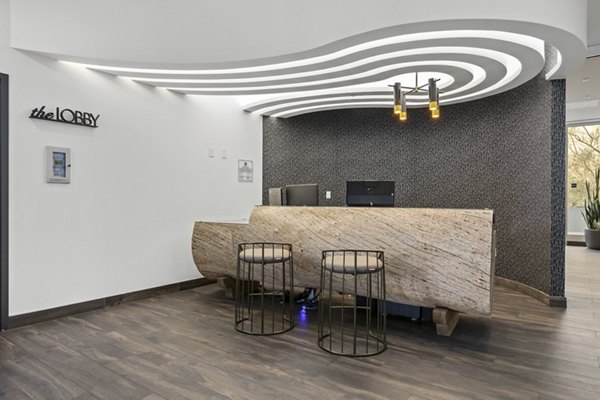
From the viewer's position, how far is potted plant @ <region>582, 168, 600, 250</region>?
811 cm

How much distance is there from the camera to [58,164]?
3.78 m

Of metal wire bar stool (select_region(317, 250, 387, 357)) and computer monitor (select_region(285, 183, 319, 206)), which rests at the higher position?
computer monitor (select_region(285, 183, 319, 206))

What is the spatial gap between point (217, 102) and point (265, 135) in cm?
115

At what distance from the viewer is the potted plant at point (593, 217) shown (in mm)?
8109

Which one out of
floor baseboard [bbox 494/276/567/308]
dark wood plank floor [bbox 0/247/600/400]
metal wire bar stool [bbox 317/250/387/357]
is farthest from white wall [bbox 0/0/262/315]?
floor baseboard [bbox 494/276/567/308]

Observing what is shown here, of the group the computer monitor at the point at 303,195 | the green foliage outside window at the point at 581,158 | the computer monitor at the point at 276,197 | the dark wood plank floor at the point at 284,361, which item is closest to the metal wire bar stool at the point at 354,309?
the dark wood plank floor at the point at 284,361

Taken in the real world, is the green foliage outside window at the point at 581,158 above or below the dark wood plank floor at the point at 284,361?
above

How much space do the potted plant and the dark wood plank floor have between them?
5.38 metres

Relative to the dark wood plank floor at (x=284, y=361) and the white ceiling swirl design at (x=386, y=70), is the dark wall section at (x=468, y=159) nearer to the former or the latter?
the white ceiling swirl design at (x=386, y=70)

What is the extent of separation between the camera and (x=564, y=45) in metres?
3.22

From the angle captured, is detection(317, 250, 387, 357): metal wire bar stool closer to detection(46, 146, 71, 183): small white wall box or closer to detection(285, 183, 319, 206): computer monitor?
detection(285, 183, 319, 206): computer monitor

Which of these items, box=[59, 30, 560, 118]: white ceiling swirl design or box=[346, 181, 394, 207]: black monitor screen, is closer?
box=[59, 30, 560, 118]: white ceiling swirl design

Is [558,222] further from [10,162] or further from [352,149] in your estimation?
[10,162]

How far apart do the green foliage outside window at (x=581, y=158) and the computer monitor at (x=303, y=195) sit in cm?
762
